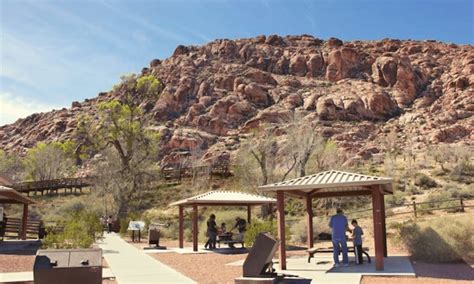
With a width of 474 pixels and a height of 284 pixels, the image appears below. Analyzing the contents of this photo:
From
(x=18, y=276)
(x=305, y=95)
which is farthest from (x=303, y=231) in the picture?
(x=305, y=95)

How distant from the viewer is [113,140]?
39.8m

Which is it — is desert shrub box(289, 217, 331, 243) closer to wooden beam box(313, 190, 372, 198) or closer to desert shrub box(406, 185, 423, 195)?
wooden beam box(313, 190, 372, 198)

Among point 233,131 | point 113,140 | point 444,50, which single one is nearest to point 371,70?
point 444,50

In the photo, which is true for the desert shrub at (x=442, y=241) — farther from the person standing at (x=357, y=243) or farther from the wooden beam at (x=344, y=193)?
the person standing at (x=357, y=243)

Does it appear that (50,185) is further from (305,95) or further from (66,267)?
(66,267)

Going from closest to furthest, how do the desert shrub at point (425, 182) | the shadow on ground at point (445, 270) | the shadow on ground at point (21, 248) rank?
the shadow on ground at point (445, 270), the shadow on ground at point (21, 248), the desert shrub at point (425, 182)

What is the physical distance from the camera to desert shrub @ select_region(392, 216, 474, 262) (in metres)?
13.8

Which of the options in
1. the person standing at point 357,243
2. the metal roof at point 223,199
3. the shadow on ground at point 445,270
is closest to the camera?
the shadow on ground at point 445,270

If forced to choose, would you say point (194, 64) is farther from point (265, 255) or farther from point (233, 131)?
point (265, 255)

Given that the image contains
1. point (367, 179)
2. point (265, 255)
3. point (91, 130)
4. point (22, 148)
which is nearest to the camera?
point (265, 255)

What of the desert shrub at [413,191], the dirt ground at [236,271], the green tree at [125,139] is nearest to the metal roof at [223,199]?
the dirt ground at [236,271]

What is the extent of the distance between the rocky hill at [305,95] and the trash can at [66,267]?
2194 inches

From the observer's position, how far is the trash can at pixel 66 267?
290 inches

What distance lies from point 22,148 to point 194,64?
1531 inches
